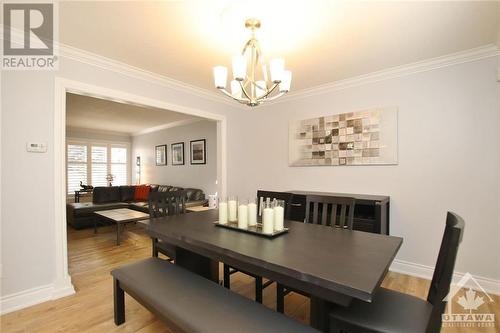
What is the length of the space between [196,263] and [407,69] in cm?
302

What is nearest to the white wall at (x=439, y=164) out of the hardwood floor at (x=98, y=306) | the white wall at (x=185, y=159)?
the hardwood floor at (x=98, y=306)

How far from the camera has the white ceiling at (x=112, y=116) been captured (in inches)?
181

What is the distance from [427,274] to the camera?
2645 millimetres

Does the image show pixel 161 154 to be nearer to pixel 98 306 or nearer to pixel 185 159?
pixel 185 159

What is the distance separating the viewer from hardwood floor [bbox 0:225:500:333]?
1852mm

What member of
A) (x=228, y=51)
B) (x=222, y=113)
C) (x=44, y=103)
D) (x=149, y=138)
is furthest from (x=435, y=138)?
(x=149, y=138)

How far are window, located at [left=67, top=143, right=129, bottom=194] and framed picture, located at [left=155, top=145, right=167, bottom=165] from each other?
1.69 meters

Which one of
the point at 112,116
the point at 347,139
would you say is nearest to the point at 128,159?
the point at 112,116

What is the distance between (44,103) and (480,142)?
413cm

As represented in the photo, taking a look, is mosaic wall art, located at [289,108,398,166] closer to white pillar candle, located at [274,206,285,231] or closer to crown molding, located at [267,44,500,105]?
crown molding, located at [267,44,500,105]

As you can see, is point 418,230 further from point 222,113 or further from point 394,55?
point 222,113

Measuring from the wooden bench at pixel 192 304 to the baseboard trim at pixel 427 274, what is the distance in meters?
2.20

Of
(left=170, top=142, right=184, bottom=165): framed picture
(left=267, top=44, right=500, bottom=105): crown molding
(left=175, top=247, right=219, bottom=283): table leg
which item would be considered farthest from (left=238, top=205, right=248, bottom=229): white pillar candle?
(left=170, top=142, right=184, bottom=165): framed picture

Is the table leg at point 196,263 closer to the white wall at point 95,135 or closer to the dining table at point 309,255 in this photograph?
the dining table at point 309,255
